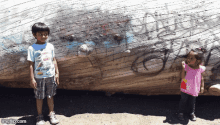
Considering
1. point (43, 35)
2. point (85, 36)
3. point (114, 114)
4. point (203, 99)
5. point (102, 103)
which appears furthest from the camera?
point (203, 99)

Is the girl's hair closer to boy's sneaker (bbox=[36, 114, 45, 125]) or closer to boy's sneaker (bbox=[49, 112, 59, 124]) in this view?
boy's sneaker (bbox=[49, 112, 59, 124])

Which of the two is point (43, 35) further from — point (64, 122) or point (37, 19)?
point (64, 122)

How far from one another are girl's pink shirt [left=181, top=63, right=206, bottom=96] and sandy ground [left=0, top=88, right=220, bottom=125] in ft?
1.56

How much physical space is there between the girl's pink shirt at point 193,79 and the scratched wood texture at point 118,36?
0.44 feet

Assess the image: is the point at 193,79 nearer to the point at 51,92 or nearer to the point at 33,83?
the point at 51,92

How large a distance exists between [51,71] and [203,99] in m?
2.43

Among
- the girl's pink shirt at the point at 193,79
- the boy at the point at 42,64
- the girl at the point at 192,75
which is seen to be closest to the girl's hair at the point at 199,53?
the girl at the point at 192,75

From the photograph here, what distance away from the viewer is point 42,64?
7.03 ft

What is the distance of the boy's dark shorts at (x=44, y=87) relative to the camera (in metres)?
2.19

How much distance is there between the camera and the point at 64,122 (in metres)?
2.43

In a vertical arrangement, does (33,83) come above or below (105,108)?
above

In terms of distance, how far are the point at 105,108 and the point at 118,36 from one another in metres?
1.11

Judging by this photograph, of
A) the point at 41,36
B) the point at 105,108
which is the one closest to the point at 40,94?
the point at 41,36

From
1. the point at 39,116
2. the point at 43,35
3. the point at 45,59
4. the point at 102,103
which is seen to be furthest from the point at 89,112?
the point at 43,35
